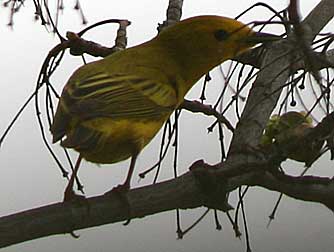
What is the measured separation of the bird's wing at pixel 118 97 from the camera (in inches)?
40.4

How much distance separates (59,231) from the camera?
857mm

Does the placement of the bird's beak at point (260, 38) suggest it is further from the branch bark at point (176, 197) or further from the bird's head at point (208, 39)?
the branch bark at point (176, 197)

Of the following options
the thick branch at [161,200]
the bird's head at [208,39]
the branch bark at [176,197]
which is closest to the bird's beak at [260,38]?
the bird's head at [208,39]

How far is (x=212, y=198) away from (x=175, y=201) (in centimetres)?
4

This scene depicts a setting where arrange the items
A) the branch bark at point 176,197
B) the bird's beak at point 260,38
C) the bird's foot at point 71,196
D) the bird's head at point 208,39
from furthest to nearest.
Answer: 1. the bird's head at point 208,39
2. the bird's beak at point 260,38
3. the bird's foot at point 71,196
4. the branch bark at point 176,197

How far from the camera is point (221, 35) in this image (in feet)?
4.04

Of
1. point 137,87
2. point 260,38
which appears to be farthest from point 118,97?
point 260,38

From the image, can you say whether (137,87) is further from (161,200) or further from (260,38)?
(161,200)

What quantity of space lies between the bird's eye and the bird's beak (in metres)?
0.06

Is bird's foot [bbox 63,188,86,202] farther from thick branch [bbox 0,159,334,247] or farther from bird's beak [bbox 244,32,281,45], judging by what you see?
bird's beak [bbox 244,32,281,45]

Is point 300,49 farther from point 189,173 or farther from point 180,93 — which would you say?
point 180,93

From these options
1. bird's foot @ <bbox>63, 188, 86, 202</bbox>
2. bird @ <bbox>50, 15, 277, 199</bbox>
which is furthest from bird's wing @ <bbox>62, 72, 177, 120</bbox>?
bird's foot @ <bbox>63, 188, 86, 202</bbox>

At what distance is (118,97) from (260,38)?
22 cm

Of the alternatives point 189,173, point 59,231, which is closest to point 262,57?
point 189,173
